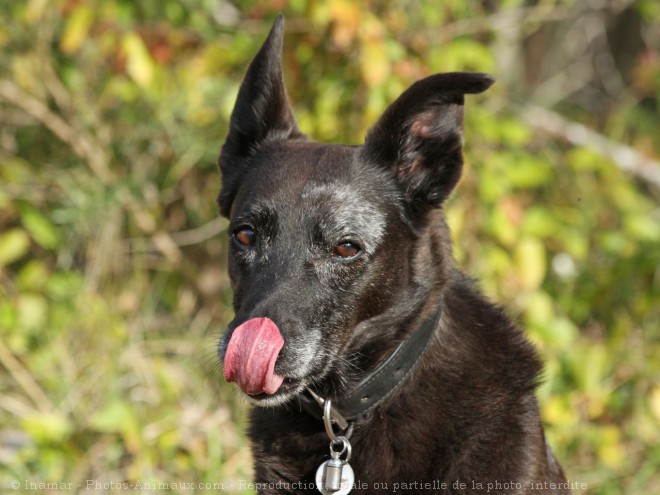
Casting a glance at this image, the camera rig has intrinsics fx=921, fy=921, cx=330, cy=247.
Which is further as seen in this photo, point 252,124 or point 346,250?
point 252,124

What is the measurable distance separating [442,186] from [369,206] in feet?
0.89

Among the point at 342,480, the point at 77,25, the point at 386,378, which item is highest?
the point at 77,25

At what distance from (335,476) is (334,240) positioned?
71 centimetres

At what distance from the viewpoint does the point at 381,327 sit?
2936 millimetres

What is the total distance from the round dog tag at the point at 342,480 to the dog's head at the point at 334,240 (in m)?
0.26

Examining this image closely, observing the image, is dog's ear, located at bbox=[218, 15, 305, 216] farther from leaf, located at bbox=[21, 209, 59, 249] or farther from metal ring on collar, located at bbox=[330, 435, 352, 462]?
leaf, located at bbox=[21, 209, 59, 249]

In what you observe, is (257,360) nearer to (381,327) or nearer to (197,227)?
(381,327)

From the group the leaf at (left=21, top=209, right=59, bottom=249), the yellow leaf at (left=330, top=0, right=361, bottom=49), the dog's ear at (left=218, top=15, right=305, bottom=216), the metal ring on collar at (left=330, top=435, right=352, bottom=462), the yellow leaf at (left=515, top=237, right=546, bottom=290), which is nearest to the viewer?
the metal ring on collar at (left=330, top=435, right=352, bottom=462)

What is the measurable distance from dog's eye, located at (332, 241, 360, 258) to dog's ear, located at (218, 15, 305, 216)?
0.61 metres

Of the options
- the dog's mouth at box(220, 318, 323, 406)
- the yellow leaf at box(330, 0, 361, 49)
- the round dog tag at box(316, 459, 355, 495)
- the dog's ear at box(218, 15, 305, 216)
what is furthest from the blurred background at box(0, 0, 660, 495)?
the dog's mouth at box(220, 318, 323, 406)

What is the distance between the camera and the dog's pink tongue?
2.56 meters

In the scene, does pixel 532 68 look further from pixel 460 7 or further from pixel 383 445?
pixel 383 445

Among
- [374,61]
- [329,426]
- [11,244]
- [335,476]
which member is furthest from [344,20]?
[335,476]

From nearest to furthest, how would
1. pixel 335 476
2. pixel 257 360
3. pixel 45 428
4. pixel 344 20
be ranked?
pixel 257 360
pixel 335 476
pixel 45 428
pixel 344 20
